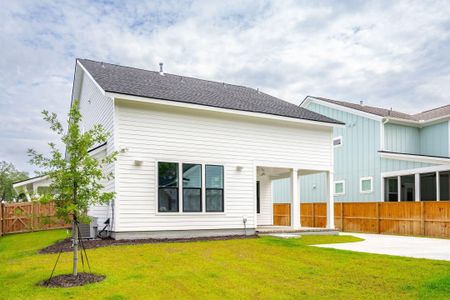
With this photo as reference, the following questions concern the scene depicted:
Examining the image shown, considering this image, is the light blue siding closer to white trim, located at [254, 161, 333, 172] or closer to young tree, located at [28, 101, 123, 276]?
white trim, located at [254, 161, 333, 172]

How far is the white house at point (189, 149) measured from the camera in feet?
38.5

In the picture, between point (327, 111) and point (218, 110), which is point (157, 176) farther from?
point (327, 111)

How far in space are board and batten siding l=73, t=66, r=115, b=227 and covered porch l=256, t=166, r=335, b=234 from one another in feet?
18.3

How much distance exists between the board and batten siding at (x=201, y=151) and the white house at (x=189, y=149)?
31 mm

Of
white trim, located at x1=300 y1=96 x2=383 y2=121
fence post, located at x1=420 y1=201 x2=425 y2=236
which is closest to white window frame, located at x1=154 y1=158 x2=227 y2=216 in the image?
fence post, located at x1=420 y1=201 x2=425 y2=236

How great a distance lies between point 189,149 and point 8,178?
122 ft

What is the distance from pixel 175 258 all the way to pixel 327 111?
17112 mm

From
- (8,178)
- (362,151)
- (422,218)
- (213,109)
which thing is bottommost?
(422,218)

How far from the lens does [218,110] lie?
13086 millimetres

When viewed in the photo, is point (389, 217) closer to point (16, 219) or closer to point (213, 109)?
point (213, 109)

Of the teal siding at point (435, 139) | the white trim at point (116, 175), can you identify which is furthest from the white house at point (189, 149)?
the teal siding at point (435, 139)

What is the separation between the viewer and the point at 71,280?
6.27 metres

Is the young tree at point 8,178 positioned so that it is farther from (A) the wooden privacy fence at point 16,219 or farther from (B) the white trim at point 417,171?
(B) the white trim at point 417,171

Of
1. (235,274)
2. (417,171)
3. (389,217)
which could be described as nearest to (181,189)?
(235,274)
